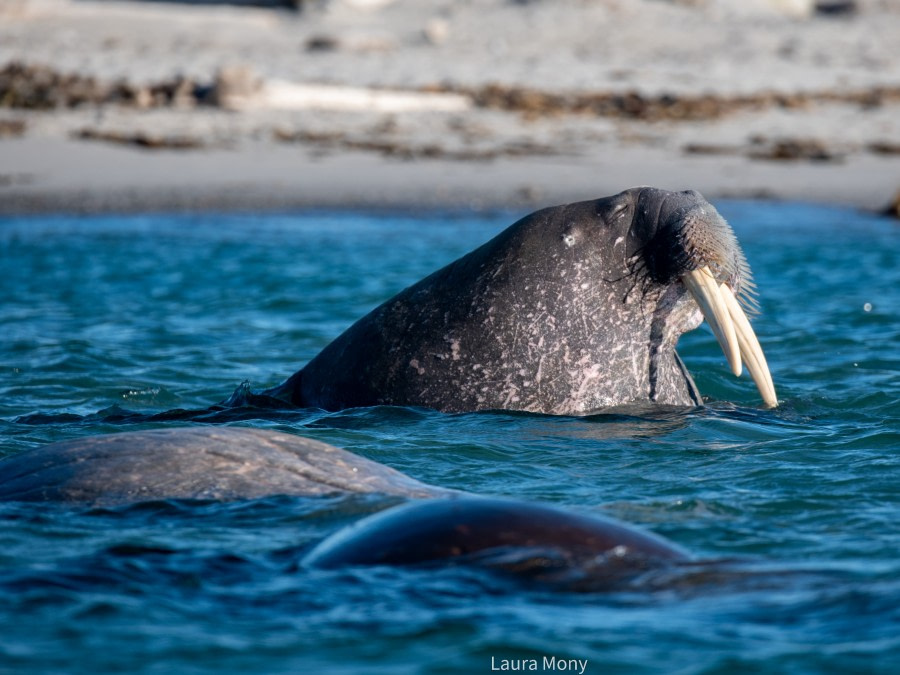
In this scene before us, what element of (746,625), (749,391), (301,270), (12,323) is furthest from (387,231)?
(746,625)

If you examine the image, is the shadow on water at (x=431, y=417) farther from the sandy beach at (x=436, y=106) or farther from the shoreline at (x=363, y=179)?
the sandy beach at (x=436, y=106)

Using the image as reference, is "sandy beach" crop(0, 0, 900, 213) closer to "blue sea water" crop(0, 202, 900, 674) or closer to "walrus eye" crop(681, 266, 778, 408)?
"blue sea water" crop(0, 202, 900, 674)

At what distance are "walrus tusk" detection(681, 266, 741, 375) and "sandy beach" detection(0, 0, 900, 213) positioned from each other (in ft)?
36.1

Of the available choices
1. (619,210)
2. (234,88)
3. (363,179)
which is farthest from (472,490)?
(234,88)

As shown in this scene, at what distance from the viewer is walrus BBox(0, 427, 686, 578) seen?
3877 mm

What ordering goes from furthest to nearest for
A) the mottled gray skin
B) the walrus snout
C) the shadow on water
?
the shadow on water → the walrus snout → the mottled gray skin

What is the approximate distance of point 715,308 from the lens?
5.81 meters

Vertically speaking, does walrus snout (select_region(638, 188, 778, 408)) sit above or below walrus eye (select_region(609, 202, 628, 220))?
below

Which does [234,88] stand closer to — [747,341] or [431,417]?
[431,417]

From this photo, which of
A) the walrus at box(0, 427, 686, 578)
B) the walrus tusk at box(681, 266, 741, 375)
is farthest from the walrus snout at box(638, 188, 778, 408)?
the walrus at box(0, 427, 686, 578)

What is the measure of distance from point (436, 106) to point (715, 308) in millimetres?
16342

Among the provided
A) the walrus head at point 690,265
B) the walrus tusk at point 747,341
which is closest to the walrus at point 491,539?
the walrus head at point 690,265

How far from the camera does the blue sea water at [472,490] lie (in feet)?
11.2

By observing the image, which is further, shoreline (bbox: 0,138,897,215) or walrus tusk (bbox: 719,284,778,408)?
shoreline (bbox: 0,138,897,215)
